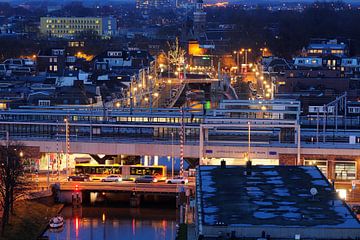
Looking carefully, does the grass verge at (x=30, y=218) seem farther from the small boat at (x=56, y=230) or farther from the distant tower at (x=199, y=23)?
the distant tower at (x=199, y=23)

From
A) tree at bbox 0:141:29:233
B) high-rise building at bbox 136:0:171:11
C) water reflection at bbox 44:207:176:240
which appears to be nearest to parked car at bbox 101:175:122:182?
water reflection at bbox 44:207:176:240

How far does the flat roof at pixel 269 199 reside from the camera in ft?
30.9

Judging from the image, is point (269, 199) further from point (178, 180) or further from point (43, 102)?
point (43, 102)

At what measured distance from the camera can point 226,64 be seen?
41.3 metres

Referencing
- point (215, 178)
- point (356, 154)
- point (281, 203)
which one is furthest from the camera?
point (356, 154)

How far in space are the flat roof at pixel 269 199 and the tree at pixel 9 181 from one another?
112 inches

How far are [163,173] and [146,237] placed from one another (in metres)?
2.89

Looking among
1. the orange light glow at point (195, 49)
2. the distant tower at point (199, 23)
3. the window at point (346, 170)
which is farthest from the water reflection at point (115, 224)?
the distant tower at point (199, 23)

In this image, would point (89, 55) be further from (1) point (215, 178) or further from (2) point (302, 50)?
(1) point (215, 178)

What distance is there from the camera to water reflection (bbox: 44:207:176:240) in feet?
44.8

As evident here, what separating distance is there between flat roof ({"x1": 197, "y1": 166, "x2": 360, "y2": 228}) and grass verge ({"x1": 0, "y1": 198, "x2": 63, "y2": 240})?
2713mm

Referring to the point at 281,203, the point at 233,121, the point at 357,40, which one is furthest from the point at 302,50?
the point at 281,203

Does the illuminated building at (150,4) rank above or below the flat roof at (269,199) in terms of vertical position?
above

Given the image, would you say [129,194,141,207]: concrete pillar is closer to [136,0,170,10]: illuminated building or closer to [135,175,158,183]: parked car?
[135,175,158,183]: parked car
